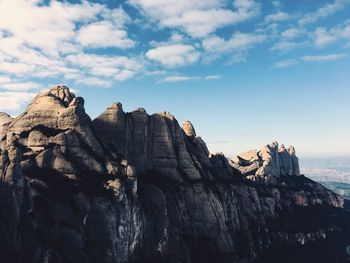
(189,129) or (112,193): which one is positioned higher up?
(189,129)

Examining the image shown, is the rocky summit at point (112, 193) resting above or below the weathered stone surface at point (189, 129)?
below

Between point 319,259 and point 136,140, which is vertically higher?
point 136,140

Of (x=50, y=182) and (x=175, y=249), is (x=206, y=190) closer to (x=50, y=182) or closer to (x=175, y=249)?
(x=175, y=249)

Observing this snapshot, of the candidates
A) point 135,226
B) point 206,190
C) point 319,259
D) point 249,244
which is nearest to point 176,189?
point 206,190

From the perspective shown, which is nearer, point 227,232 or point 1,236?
point 1,236

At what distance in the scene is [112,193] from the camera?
93438 millimetres

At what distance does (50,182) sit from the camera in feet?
294

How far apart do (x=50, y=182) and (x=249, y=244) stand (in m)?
83.1

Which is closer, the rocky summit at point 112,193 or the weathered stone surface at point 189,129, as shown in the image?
the rocky summit at point 112,193

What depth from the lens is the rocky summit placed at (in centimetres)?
7350

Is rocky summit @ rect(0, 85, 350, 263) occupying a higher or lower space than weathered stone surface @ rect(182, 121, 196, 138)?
lower

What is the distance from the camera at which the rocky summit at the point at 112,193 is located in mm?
73500

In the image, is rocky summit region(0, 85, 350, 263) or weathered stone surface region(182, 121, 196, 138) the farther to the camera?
weathered stone surface region(182, 121, 196, 138)

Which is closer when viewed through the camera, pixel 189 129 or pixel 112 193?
pixel 112 193
